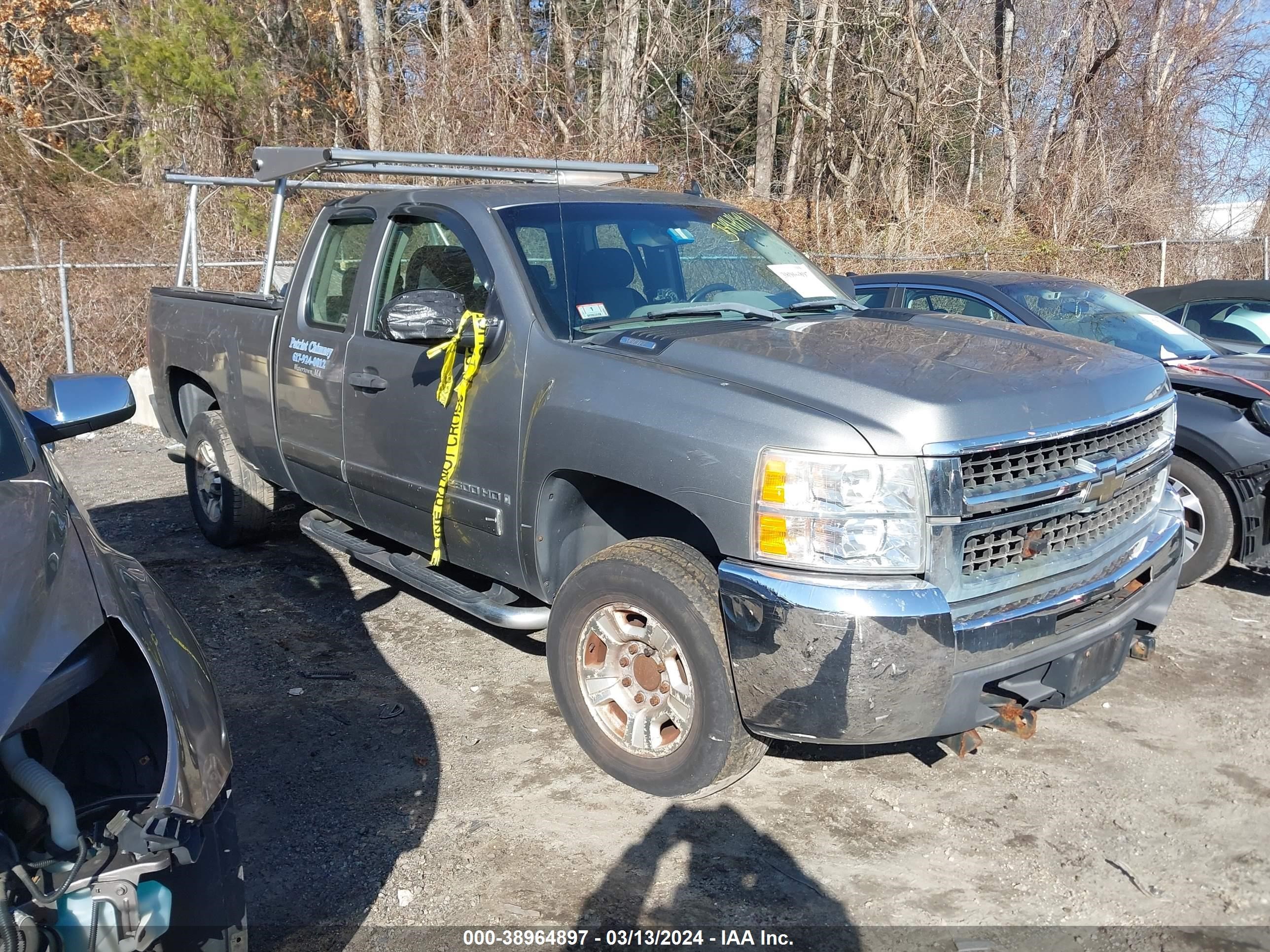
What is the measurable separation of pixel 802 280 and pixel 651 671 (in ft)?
6.77

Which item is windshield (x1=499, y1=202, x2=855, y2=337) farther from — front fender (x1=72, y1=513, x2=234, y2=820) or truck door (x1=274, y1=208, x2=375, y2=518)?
front fender (x1=72, y1=513, x2=234, y2=820)

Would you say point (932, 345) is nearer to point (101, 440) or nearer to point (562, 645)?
point (562, 645)

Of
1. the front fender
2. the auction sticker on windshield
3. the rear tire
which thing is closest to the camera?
the front fender

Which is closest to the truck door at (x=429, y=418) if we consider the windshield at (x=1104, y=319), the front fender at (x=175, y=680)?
the front fender at (x=175, y=680)

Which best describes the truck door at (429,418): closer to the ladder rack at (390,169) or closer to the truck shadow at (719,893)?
the ladder rack at (390,169)

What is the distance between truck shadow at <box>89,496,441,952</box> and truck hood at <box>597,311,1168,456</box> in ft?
6.02

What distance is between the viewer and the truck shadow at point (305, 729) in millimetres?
3207

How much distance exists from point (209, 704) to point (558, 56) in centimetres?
1835

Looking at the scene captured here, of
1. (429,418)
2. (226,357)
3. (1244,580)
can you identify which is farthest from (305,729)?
(1244,580)

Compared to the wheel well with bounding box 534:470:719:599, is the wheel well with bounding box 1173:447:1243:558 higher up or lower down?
lower down

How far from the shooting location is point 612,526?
158 inches

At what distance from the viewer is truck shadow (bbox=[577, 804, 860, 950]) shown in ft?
9.88

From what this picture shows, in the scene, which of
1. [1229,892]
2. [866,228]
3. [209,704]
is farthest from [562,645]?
[866,228]

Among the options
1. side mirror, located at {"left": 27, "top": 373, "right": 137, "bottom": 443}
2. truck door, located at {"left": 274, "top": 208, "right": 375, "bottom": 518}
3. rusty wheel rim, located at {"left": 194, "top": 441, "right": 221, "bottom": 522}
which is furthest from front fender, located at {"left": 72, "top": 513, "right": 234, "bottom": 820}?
rusty wheel rim, located at {"left": 194, "top": 441, "right": 221, "bottom": 522}
